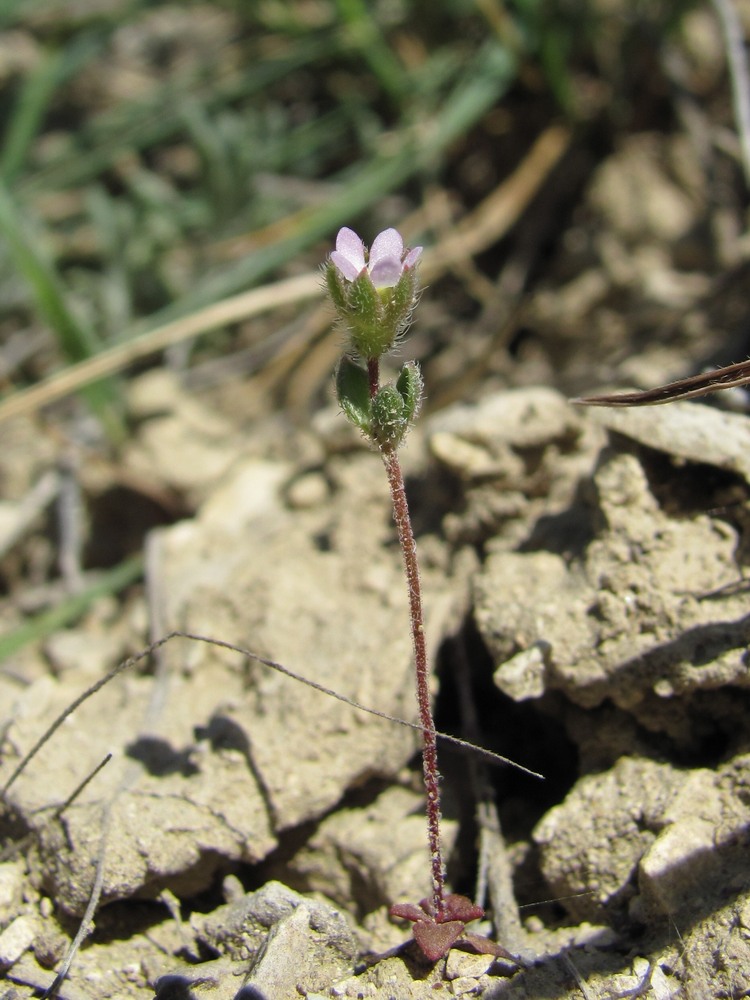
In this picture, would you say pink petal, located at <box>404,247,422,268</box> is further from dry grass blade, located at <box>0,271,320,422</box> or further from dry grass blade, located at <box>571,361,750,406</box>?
dry grass blade, located at <box>0,271,320,422</box>

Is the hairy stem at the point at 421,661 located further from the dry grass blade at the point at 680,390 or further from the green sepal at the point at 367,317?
the dry grass blade at the point at 680,390

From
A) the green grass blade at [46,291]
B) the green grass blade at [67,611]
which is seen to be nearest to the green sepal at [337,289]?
the green grass blade at [67,611]

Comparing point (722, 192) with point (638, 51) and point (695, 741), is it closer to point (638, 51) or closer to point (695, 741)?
point (638, 51)

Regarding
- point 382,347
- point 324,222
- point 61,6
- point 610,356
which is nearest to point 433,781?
point 382,347

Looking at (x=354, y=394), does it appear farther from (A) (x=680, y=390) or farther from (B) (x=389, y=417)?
(A) (x=680, y=390)

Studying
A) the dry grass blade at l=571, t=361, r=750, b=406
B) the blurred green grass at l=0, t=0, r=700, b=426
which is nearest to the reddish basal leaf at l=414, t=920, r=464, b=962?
the dry grass blade at l=571, t=361, r=750, b=406

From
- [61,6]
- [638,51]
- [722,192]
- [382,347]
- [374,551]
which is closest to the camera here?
[382,347]

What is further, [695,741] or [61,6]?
[61,6]
